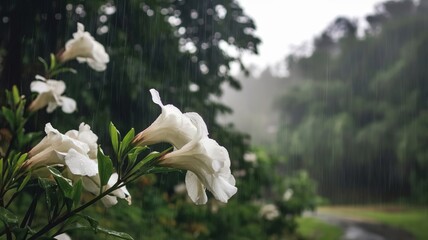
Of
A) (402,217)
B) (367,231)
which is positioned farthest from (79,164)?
(402,217)

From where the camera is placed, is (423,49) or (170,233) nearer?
(170,233)

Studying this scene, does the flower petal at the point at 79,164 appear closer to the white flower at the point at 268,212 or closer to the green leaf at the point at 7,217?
the green leaf at the point at 7,217

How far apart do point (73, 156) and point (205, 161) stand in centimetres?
24

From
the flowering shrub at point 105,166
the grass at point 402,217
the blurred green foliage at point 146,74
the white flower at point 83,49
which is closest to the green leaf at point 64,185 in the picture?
the flowering shrub at point 105,166

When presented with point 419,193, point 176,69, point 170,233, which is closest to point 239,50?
point 176,69

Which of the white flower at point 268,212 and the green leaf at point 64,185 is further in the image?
the white flower at point 268,212

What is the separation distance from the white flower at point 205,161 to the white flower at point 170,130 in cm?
2

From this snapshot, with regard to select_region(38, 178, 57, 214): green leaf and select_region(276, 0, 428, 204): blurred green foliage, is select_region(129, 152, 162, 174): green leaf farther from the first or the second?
select_region(276, 0, 428, 204): blurred green foliage

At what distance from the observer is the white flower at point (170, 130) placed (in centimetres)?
87

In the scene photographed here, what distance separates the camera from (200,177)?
2.82ft

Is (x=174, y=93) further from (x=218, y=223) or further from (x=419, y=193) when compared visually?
(x=419, y=193)

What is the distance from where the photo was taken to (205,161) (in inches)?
32.6

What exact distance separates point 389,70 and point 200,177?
1765cm

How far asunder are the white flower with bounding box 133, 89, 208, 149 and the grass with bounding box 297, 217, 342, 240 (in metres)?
8.80
